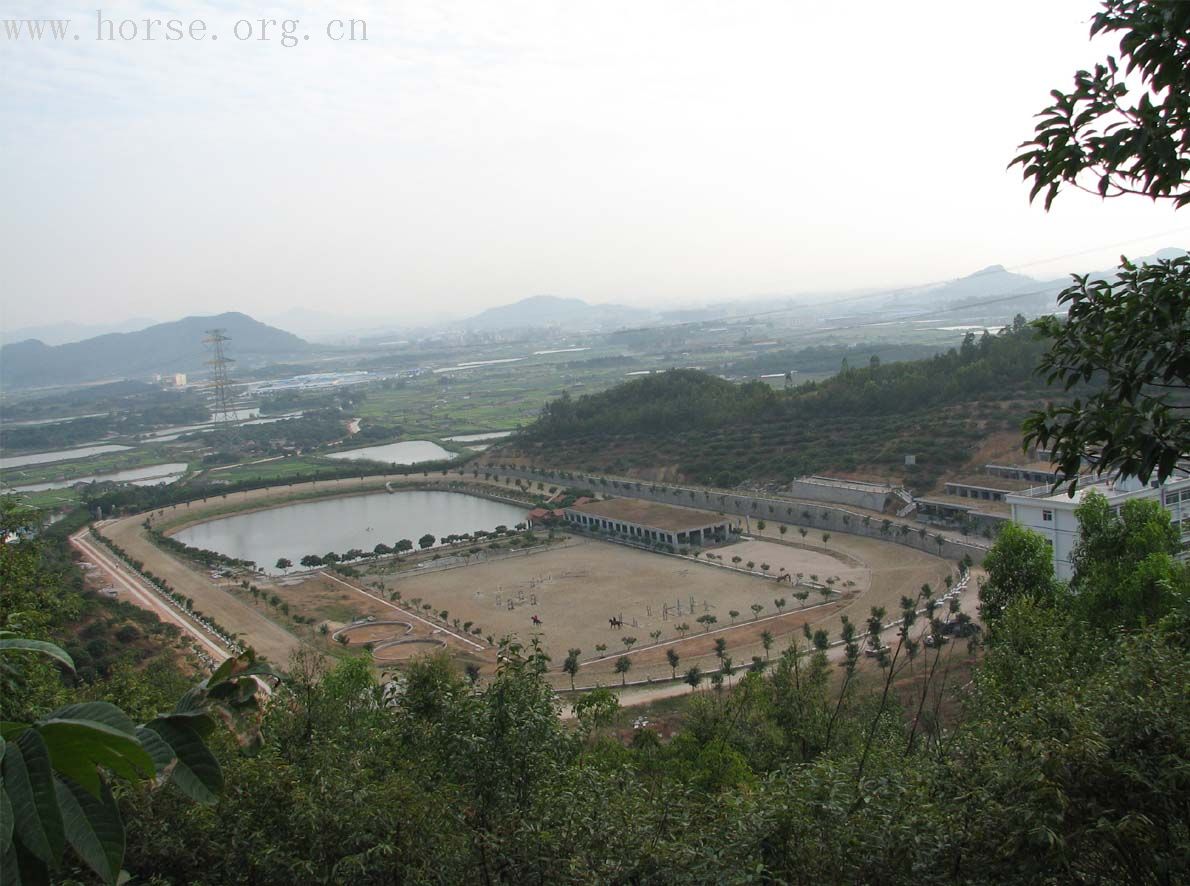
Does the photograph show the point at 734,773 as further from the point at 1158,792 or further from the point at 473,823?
the point at 1158,792

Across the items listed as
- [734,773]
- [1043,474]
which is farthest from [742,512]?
[734,773]

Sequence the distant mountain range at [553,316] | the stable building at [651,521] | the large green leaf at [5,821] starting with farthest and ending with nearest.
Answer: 1. the distant mountain range at [553,316]
2. the stable building at [651,521]
3. the large green leaf at [5,821]

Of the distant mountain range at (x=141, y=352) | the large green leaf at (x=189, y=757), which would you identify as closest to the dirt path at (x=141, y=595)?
the large green leaf at (x=189, y=757)

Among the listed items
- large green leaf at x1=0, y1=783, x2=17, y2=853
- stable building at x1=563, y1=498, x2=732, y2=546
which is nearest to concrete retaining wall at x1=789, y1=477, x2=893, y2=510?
stable building at x1=563, y1=498, x2=732, y2=546

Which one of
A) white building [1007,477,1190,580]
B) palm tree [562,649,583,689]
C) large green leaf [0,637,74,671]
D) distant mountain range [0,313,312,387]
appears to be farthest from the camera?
distant mountain range [0,313,312,387]

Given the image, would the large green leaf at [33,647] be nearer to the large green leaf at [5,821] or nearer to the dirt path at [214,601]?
the large green leaf at [5,821]

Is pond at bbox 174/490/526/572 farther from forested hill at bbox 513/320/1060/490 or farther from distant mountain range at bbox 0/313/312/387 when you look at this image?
distant mountain range at bbox 0/313/312/387

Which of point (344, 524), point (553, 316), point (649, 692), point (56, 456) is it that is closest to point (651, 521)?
point (649, 692)
